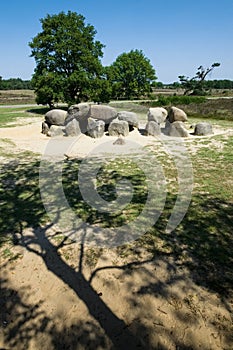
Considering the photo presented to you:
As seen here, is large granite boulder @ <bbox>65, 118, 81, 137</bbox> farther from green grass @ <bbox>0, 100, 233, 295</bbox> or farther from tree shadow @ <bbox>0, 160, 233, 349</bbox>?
tree shadow @ <bbox>0, 160, 233, 349</bbox>

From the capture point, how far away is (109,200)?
553 cm

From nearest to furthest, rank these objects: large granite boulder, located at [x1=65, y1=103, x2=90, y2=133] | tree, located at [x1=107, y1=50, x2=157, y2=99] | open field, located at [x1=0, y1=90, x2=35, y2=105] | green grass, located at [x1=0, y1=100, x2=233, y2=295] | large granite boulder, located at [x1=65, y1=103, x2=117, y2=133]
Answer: green grass, located at [x1=0, y1=100, x2=233, y2=295] → large granite boulder, located at [x1=65, y1=103, x2=90, y2=133] → large granite boulder, located at [x1=65, y1=103, x2=117, y2=133] → open field, located at [x1=0, y1=90, x2=35, y2=105] → tree, located at [x1=107, y1=50, x2=157, y2=99]

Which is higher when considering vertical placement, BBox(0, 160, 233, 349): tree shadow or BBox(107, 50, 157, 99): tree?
BBox(0, 160, 233, 349): tree shadow

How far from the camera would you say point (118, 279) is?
3.36 m

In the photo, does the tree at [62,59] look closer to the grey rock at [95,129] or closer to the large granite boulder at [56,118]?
the large granite boulder at [56,118]

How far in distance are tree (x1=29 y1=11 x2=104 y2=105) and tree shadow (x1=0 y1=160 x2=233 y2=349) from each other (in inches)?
667

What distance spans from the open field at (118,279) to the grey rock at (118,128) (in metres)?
6.95

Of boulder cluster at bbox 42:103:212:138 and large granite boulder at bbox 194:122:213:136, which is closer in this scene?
boulder cluster at bbox 42:103:212:138

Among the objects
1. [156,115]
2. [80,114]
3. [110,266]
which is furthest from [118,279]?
[156,115]

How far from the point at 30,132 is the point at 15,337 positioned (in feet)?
40.2

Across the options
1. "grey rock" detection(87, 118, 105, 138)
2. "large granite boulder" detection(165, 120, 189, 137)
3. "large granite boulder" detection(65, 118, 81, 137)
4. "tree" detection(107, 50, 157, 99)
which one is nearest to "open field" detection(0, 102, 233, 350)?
"grey rock" detection(87, 118, 105, 138)

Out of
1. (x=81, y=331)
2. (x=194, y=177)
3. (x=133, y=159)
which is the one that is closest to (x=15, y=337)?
(x=81, y=331)

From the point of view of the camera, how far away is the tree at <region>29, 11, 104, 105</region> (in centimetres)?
2086

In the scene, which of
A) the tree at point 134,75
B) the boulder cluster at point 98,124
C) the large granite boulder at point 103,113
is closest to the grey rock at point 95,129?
the boulder cluster at point 98,124
